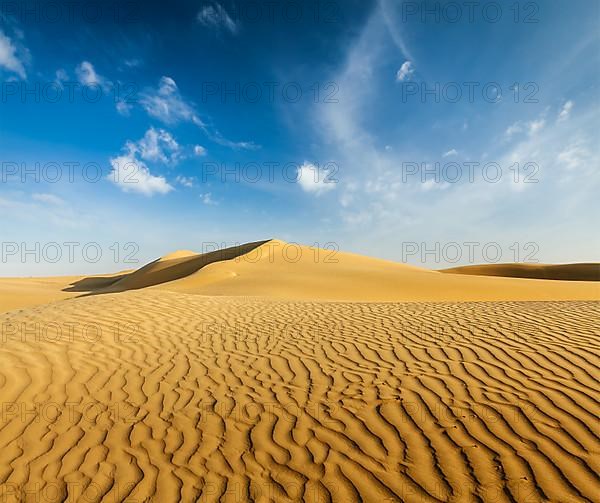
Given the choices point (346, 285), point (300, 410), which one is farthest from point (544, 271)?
point (300, 410)

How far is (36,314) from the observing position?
8836 mm

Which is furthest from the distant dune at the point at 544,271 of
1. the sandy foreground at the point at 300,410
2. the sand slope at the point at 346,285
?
the sandy foreground at the point at 300,410

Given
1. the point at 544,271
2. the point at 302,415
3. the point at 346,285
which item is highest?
the point at 544,271

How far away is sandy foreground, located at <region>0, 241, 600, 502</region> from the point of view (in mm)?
2924

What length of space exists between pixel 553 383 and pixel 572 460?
5.40ft

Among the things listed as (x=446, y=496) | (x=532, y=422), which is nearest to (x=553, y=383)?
(x=532, y=422)

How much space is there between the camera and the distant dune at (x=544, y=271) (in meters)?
41.4

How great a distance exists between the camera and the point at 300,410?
4.06 meters

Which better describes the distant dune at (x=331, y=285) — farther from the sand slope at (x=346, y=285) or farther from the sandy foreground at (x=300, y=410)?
the sandy foreground at (x=300, y=410)

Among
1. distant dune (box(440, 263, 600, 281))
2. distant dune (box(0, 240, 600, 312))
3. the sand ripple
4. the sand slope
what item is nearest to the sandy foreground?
the sand ripple

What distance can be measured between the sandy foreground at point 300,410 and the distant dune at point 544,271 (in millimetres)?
43556

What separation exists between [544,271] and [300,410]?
2115 inches

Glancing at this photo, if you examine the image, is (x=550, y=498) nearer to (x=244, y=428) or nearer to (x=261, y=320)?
(x=244, y=428)

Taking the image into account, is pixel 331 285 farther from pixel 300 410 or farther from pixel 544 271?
pixel 544 271
